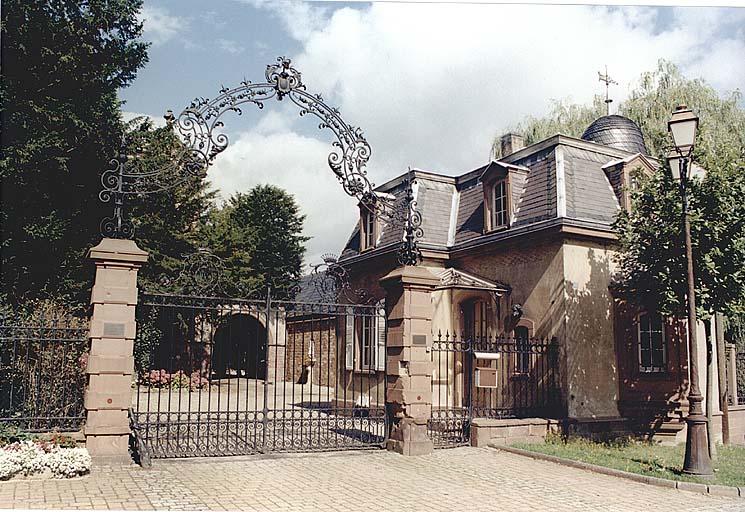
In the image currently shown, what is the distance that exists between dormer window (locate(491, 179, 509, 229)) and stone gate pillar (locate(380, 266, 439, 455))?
497cm

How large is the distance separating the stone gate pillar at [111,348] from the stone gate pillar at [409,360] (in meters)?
4.44

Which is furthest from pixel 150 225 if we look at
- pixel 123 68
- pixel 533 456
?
pixel 533 456

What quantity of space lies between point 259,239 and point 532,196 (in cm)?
2088

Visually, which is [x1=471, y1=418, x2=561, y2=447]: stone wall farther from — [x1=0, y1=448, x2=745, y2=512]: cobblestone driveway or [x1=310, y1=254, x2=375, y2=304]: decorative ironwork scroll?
[x1=310, y1=254, x2=375, y2=304]: decorative ironwork scroll

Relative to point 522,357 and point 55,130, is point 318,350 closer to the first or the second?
point 522,357

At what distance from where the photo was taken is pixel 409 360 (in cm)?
1162

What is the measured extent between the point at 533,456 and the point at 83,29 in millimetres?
14265

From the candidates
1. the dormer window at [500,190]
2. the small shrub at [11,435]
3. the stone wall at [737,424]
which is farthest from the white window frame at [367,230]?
the small shrub at [11,435]

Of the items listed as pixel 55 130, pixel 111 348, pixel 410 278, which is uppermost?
pixel 55 130

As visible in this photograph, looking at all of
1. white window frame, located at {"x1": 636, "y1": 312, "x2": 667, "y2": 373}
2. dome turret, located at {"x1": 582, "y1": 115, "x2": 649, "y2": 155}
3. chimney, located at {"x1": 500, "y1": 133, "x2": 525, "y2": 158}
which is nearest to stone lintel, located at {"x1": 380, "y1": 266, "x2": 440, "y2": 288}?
white window frame, located at {"x1": 636, "y1": 312, "x2": 667, "y2": 373}

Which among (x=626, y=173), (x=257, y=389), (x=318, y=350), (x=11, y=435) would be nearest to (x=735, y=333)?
(x=626, y=173)

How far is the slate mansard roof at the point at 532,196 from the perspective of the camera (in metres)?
15.1

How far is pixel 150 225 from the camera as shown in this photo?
23266mm

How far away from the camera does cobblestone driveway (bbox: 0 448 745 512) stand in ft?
24.9
